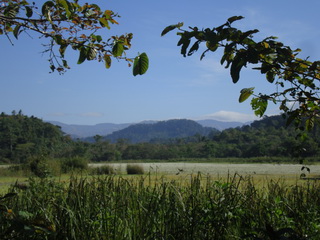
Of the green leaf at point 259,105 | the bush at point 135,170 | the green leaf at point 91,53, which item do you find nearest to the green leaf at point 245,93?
the green leaf at point 259,105

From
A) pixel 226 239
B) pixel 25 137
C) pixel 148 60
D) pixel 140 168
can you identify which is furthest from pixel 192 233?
pixel 25 137

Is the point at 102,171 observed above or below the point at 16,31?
below

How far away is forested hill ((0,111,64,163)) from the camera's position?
2818 centimetres

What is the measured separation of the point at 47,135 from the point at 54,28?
111 feet

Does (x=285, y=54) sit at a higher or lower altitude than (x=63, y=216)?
higher

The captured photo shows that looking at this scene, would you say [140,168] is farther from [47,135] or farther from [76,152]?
[47,135]

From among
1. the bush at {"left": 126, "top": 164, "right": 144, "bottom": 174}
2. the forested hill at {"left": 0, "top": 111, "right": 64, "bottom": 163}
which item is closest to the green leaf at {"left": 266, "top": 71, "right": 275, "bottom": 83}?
the bush at {"left": 126, "top": 164, "right": 144, "bottom": 174}

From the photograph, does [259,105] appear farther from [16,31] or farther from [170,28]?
[16,31]

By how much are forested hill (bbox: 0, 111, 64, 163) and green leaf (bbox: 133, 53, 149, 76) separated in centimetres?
2572

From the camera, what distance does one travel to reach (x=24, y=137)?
30812mm

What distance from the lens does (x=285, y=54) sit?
39.4 inches

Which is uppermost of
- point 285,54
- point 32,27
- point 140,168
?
point 32,27

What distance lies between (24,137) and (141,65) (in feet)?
104

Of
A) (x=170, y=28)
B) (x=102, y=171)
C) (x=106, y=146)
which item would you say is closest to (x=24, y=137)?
(x=106, y=146)
